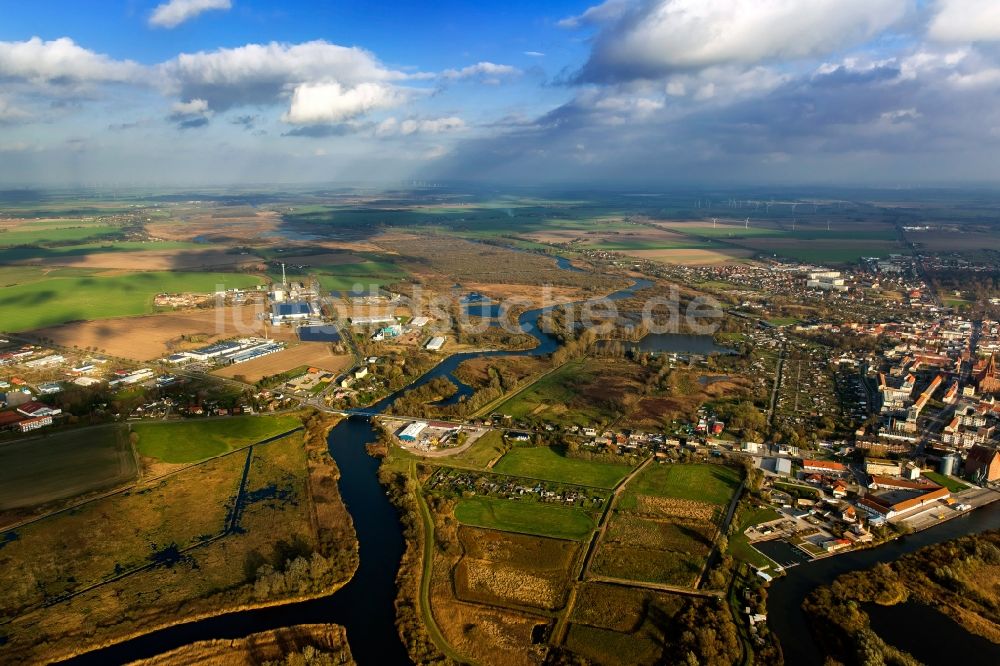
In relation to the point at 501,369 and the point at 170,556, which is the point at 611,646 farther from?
the point at 501,369

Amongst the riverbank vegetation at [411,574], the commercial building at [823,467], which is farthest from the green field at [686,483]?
the riverbank vegetation at [411,574]

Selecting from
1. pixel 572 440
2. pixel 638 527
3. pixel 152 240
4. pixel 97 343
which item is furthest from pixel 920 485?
pixel 152 240

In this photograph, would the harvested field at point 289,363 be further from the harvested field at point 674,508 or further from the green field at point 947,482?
the green field at point 947,482

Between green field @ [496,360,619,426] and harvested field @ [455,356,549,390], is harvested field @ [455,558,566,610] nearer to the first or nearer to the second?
green field @ [496,360,619,426]

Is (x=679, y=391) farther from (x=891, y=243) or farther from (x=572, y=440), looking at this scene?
(x=891, y=243)

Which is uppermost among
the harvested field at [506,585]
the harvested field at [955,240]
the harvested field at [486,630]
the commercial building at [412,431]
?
the harvested field at [955,240]

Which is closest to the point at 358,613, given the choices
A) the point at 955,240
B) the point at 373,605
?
the point at 373,605

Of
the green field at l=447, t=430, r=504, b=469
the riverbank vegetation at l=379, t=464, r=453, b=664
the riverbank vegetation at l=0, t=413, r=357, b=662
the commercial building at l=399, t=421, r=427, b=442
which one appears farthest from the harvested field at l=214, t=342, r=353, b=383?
the riverbank vegetation at l=379, t=464, r=453, b=664
